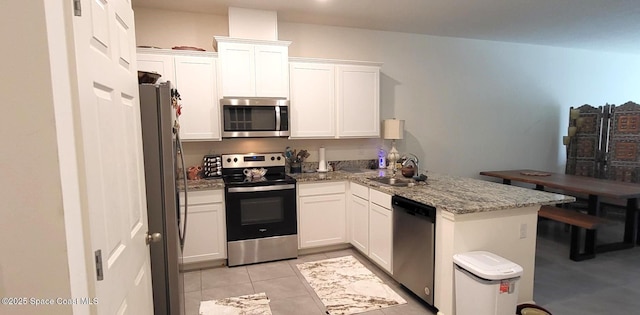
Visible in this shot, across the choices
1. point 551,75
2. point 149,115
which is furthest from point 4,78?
point 551,75

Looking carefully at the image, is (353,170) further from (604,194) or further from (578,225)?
(604,194)

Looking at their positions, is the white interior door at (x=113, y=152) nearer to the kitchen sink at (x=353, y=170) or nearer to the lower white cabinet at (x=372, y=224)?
the lower white cabinet at (x=372, y=224)

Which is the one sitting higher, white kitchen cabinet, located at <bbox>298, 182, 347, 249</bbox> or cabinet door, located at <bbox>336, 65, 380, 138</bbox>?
cabinet door, located at <bbox>336, 65, 380, 138</bbox>

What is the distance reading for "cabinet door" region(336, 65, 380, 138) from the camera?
13.3 feet

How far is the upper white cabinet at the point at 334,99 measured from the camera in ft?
12.8

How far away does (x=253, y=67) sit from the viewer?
Answer: 142 inches

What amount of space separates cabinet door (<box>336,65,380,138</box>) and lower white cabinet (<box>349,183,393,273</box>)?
→ 30.7 inches

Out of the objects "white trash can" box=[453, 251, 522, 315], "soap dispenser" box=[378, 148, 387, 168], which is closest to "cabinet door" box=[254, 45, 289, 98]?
"soap dispenser" box=[378, 148, 387, 168]

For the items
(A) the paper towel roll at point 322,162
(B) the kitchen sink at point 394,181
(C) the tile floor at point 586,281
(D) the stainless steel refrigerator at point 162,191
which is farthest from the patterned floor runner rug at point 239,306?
(C) the tile floor at point 586,281

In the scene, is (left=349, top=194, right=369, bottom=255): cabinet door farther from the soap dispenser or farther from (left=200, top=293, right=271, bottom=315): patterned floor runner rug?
(left=200, top=293, right=271, bottom=315): patterned floor runner rug

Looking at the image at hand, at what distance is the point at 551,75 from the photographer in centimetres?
559

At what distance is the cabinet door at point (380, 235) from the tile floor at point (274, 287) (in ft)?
0.59

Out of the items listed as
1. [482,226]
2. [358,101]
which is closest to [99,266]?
[482,226]

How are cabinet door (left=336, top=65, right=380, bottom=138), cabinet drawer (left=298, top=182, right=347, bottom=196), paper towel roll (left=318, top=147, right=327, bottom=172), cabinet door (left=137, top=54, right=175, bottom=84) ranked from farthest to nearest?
1. paper towel roll (left=318, top=147, right=327, bottom=172)
2. cabinet door (left=336, top=65, right=380, bottom=138)
3. cabinet drawer (left=298, top=182, right=347, bottom=196)
4. cabinet door (left=137, top=54, right=175, bottom=84)
